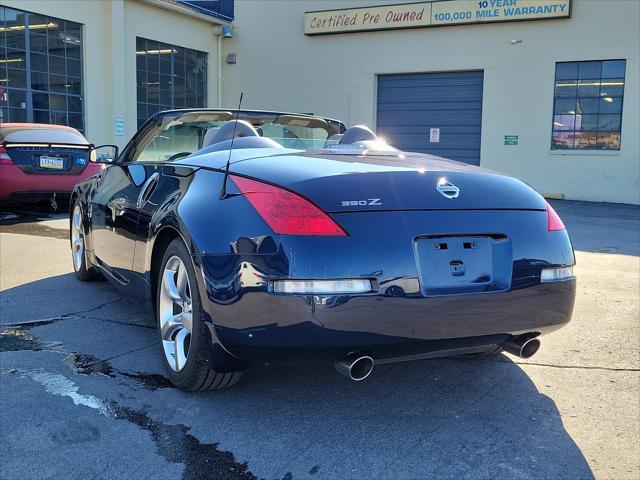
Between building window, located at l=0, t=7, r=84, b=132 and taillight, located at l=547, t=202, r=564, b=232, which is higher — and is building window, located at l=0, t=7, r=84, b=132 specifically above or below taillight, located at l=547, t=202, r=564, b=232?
above

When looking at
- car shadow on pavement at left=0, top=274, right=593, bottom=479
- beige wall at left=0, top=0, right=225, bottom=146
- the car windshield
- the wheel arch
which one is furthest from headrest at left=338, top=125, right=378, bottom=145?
beige wall at left=0, top=0, right=225, bottom=146

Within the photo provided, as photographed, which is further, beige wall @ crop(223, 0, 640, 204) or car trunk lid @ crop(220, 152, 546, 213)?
beige wall @ crop(223, 0, 640, 204)

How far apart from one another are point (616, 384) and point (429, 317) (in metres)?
1.50

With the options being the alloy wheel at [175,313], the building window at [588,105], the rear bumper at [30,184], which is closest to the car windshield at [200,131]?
the alloy wheel at [175,313]

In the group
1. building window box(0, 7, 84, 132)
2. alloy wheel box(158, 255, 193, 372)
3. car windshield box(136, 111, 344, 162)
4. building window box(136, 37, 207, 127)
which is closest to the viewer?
alloy wheel box(158, 255, 193, 372)

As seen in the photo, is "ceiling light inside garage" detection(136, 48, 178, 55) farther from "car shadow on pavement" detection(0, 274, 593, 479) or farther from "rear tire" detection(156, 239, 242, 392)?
"rear tire" detection(156, 239, 242, 392)

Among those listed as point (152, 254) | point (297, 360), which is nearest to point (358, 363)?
point (297, 360)

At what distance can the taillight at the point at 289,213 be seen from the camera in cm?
265

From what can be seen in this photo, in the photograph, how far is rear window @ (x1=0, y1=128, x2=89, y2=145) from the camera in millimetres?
10031

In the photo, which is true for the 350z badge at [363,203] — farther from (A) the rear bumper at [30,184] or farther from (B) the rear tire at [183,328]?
(A) the rear bumper at [30,184]

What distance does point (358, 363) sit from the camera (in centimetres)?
271

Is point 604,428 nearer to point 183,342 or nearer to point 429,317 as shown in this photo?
point 429,317

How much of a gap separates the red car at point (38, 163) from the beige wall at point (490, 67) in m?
11.1

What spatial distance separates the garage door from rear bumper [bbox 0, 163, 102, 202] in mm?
11236
